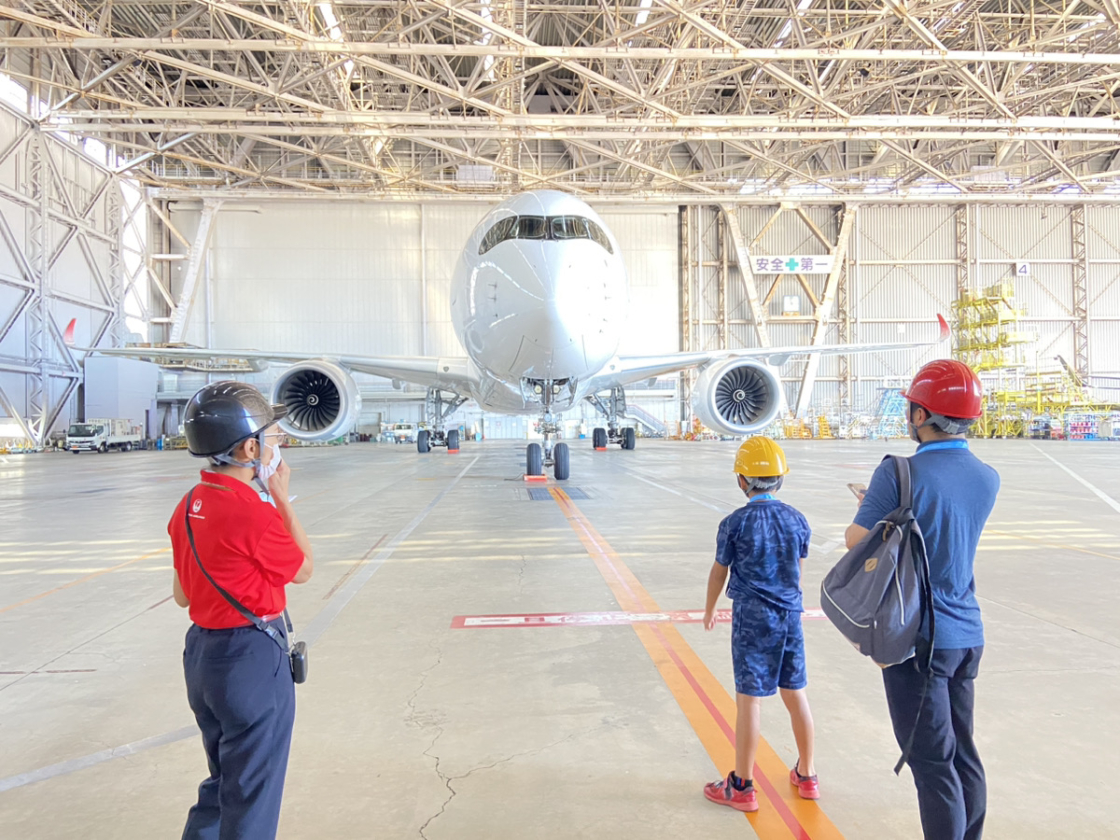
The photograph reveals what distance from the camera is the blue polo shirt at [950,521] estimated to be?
180 cm

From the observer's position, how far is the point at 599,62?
97.4 ft

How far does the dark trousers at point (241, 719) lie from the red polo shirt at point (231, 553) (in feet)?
0.21

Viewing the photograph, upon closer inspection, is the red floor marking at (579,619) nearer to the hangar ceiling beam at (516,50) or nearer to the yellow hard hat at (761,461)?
the yellow hard hat at (761,461)

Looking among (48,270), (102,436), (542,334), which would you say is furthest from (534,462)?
(48,270)

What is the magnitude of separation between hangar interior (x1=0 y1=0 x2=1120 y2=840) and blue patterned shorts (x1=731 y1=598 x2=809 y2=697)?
1.07ft

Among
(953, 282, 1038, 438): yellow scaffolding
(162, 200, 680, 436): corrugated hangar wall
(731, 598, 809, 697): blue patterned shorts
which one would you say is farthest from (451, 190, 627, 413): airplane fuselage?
(953, 282, 1038, 438): yellow scaffolding

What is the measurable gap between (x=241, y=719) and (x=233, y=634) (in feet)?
0.63

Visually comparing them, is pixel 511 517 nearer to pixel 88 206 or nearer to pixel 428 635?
pixel 428 635

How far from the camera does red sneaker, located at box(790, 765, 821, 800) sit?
208cm

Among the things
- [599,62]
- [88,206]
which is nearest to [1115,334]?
[599,62]

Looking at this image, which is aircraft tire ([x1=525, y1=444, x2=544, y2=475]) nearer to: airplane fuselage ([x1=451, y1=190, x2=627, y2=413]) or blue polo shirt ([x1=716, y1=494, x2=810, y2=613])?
airplane fuselage ([x1=451, y1=190, x2=627, y2=413])

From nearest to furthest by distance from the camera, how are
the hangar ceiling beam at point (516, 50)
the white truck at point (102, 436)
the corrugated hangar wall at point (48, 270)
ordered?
the hangar ceiling beam at point (516, 50) < the corrugated hangar wall at point (48, 270) < the white truck at point (102, 436)

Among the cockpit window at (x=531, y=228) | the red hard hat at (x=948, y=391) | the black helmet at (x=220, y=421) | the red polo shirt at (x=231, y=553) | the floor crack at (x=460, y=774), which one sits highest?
the cockpit window at (x=531, y=228)

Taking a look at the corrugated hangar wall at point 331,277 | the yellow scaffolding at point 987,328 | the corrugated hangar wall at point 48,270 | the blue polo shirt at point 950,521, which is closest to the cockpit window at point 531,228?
the blue polo shirt at point 950,521
